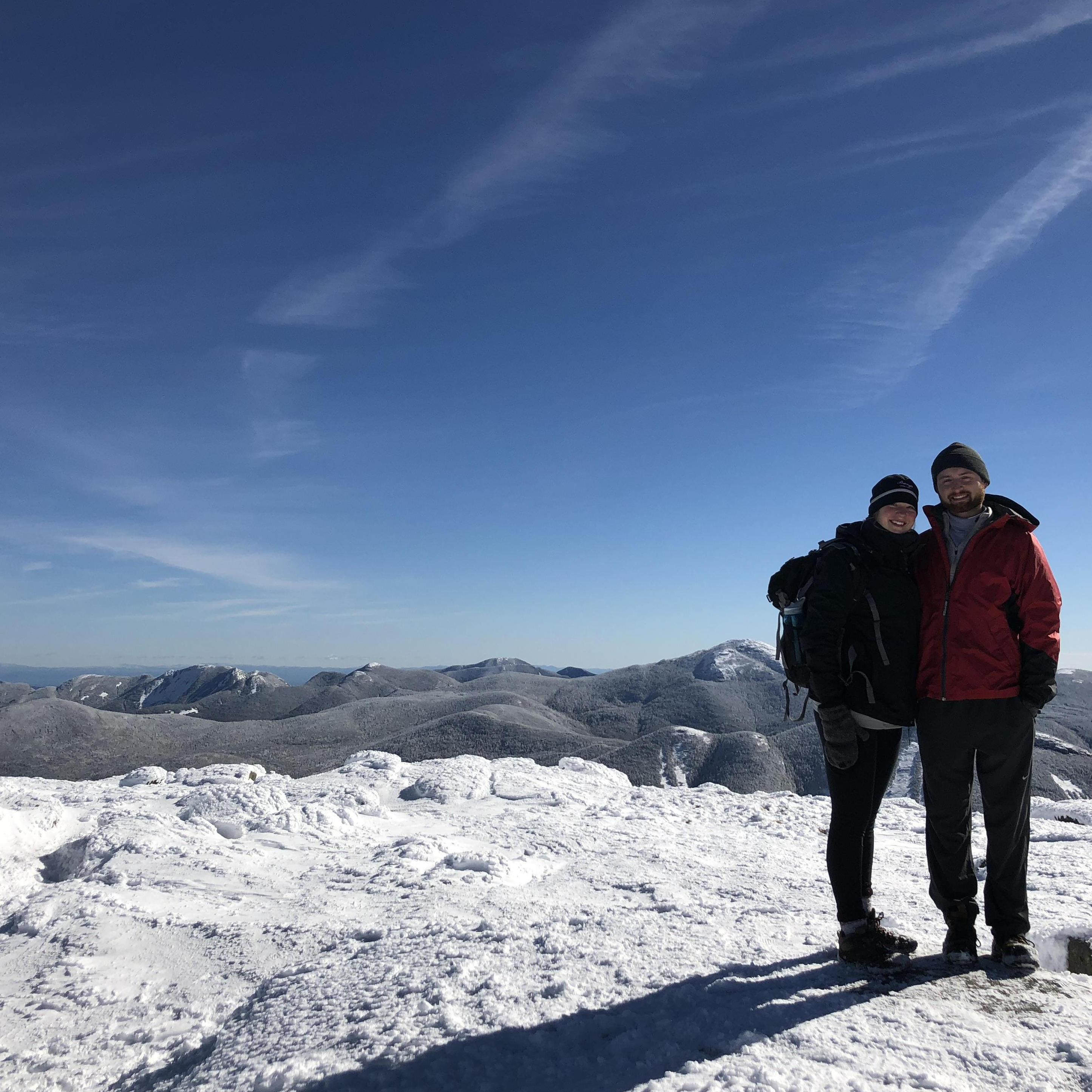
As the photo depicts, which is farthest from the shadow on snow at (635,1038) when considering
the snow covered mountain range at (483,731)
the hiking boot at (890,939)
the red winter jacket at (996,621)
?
the snow covered mountain range at (483,731)

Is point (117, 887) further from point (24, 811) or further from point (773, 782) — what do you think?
point (773, 782)

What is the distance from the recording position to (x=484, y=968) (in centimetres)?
315

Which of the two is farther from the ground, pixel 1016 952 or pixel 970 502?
pixel 970 502

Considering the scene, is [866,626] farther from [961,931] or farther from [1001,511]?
[961,931]

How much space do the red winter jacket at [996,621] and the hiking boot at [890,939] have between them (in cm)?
112

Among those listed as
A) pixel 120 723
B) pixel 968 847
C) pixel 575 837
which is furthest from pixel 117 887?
pixel 120 723

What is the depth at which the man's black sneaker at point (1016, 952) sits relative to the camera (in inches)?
119

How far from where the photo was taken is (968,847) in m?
3.39

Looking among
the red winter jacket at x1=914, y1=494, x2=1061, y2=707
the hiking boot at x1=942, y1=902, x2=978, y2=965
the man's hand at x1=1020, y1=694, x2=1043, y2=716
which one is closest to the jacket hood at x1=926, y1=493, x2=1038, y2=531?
the red winter jacket at x1=914, y1=494, x2=1061, y2=707

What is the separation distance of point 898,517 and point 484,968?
296 cm

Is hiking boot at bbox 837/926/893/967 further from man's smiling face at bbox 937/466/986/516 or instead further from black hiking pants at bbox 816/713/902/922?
man's smiling face at bbox 937/466/986/516

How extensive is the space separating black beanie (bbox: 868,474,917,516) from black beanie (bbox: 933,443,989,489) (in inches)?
7.4

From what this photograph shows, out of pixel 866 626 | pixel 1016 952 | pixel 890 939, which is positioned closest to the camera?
pixel 1016 952

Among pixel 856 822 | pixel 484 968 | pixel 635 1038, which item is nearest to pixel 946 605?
pixel 856 822
